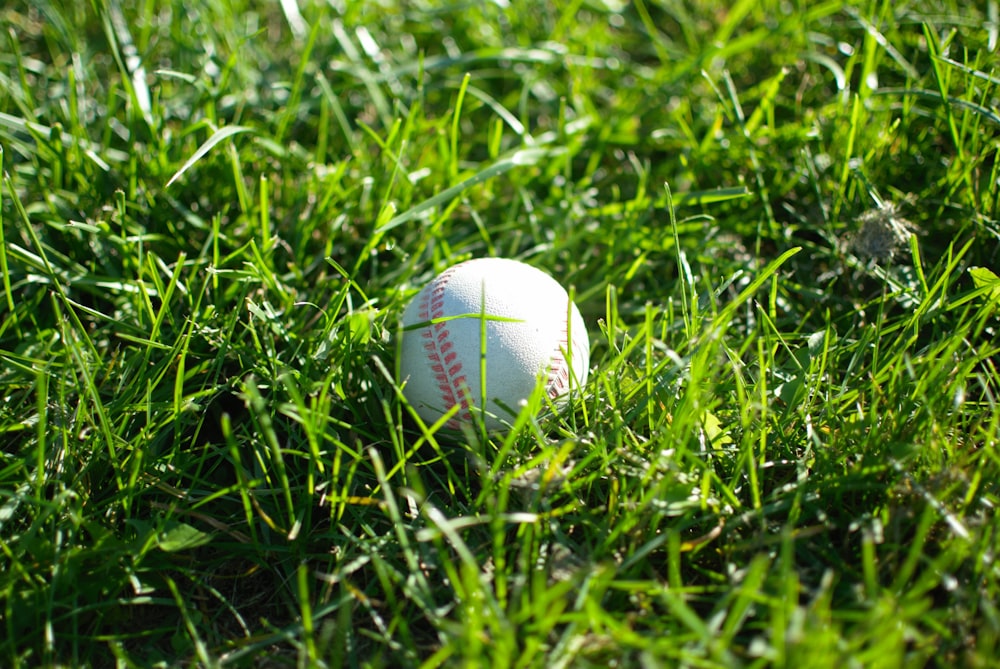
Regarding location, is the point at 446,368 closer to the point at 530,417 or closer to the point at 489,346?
the point at 489,346

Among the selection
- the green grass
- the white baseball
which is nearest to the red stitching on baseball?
the white baseball

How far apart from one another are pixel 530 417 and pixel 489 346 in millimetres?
273

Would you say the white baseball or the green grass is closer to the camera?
the green grass

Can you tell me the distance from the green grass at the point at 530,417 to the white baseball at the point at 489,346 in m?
0.10

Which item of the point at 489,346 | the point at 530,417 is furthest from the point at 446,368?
the point at 530,417

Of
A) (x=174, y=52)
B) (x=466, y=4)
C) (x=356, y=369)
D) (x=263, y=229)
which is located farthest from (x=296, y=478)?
(x=466, y=4)

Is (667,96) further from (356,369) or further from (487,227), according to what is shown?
(356,369)

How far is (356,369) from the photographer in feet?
7.34

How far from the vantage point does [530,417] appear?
185 centimetres

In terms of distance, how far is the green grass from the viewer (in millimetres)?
1738

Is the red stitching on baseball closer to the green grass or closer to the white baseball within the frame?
the white baseball

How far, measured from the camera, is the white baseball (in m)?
2.03

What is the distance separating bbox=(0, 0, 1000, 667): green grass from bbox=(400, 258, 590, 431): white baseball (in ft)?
0.33

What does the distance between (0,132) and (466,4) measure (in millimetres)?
2054
